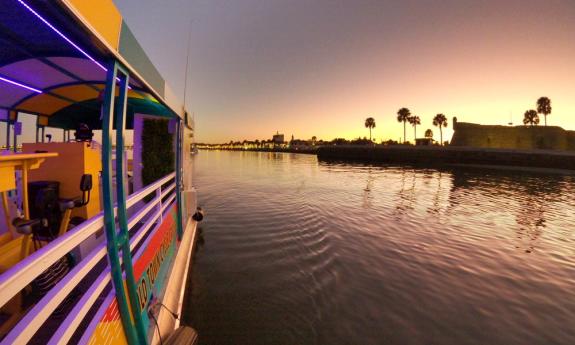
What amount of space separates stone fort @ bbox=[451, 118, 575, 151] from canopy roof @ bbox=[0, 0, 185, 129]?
91717 mm

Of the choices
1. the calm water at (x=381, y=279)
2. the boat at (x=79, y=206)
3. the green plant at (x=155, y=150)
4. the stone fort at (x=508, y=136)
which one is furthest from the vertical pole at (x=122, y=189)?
the stone fort at (x=508, y=136)

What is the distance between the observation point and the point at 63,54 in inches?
121

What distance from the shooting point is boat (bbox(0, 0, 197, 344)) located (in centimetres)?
184

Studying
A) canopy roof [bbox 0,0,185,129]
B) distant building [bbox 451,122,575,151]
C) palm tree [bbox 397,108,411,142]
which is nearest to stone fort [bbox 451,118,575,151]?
distant building [bbox 451,122,575,151]

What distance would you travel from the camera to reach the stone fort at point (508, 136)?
75.8 metres

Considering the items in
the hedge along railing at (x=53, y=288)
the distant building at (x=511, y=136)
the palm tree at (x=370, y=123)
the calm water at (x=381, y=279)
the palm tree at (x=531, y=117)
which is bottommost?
the calm water at (x=381, y=279)

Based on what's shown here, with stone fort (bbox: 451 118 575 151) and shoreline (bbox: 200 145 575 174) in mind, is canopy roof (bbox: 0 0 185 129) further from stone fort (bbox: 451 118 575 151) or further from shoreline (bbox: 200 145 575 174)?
stone fort (bbox: 451 118 575 151)

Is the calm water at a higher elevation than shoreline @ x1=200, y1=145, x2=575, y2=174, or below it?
below

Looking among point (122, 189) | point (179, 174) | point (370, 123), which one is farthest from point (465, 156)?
point (370, 123)

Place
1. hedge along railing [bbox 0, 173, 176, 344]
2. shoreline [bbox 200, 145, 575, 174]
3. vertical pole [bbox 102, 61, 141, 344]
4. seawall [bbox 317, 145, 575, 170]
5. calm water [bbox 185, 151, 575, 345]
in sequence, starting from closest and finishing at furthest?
hedge along railing [bbox 0, 173, 176, 344]
vertical pole [bbox 102, 61, 141, 344]
calm water [bbox 185, 151, 575, 345]
shoreline [bbox 200, 145, 575, 174]
seawall [bbox 317, 145, 575, 170]

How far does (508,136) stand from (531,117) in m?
22.0

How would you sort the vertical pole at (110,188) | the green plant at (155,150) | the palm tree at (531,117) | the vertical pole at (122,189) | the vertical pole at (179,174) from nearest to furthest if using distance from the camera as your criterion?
the vertical pole at (110,188), the vertical pole at (122,189), the vertical pole at (179,174), the green plant at (155,150), the palm tree at (531,117)

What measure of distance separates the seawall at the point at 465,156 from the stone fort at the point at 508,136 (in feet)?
60.8

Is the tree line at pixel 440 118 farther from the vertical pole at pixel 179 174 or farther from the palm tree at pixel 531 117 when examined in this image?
the vertical pole at pixel 179 174
